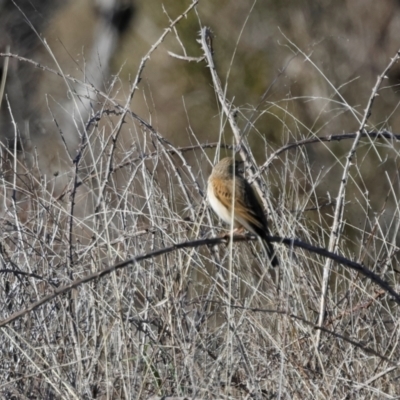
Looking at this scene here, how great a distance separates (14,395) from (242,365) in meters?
0.97

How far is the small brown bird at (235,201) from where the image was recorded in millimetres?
4093

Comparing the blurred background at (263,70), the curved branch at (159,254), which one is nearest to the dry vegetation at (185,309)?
the curved branch at (159,254)

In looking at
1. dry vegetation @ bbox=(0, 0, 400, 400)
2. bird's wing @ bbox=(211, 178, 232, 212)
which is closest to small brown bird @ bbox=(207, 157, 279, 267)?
bird's wing @ bbox=(211, 178, 232, 212)

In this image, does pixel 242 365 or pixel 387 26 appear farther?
pixel 387 26

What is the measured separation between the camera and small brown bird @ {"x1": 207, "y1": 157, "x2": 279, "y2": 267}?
4093mm

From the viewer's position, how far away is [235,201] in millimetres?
4352

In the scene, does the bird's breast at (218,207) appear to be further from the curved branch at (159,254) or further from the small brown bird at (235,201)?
the curved branch at (159,254)

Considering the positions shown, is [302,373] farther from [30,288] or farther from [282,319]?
[30,288]

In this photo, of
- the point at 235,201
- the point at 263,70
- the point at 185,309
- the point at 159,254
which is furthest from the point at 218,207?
the point at 263,70

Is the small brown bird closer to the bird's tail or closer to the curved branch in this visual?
the bird's tail

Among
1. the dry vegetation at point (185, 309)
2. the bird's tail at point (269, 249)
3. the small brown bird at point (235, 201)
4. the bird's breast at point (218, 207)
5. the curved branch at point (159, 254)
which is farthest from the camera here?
the bird's breast at point (218, 207)

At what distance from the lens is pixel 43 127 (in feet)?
38.3

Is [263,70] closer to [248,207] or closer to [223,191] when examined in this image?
[223,191]

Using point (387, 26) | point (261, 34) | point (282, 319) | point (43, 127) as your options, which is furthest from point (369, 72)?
point (282, 319)
